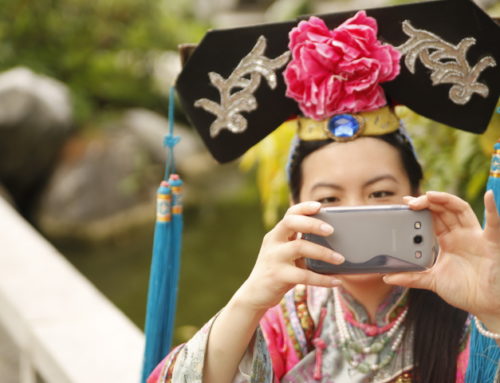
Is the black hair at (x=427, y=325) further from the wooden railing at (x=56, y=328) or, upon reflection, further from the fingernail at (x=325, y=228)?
the wooden railing at (x=56, y=328)

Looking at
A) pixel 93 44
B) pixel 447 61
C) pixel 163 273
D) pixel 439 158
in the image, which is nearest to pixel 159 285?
pixel 163 273

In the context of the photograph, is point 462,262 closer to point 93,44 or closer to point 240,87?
point 240,87

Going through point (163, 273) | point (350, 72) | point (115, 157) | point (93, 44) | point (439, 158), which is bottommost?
point (163, 273)

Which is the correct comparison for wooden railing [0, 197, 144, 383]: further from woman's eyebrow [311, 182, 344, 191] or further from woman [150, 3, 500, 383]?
woman's eyebrow [311, 182, 344, 191]

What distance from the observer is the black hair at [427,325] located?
1.13 metres

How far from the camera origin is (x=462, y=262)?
0.97 meters

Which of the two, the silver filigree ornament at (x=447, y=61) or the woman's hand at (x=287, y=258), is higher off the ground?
the silver filigree ornament at (x=447, y=61)

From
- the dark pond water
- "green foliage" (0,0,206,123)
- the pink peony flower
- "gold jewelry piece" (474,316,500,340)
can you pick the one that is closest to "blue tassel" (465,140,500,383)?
"gold jewelry piece" (474,316,500,340)

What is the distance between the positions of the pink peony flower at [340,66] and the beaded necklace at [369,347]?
43 centimetres

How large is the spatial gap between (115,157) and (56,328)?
12.7 feet

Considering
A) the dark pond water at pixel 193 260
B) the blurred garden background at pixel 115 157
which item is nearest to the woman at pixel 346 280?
the blurred garden background at pixel 115 157

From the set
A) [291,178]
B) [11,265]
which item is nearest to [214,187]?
[11,265]

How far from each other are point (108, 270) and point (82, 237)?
66 cm

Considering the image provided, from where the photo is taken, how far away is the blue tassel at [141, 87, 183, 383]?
4.30 feet
